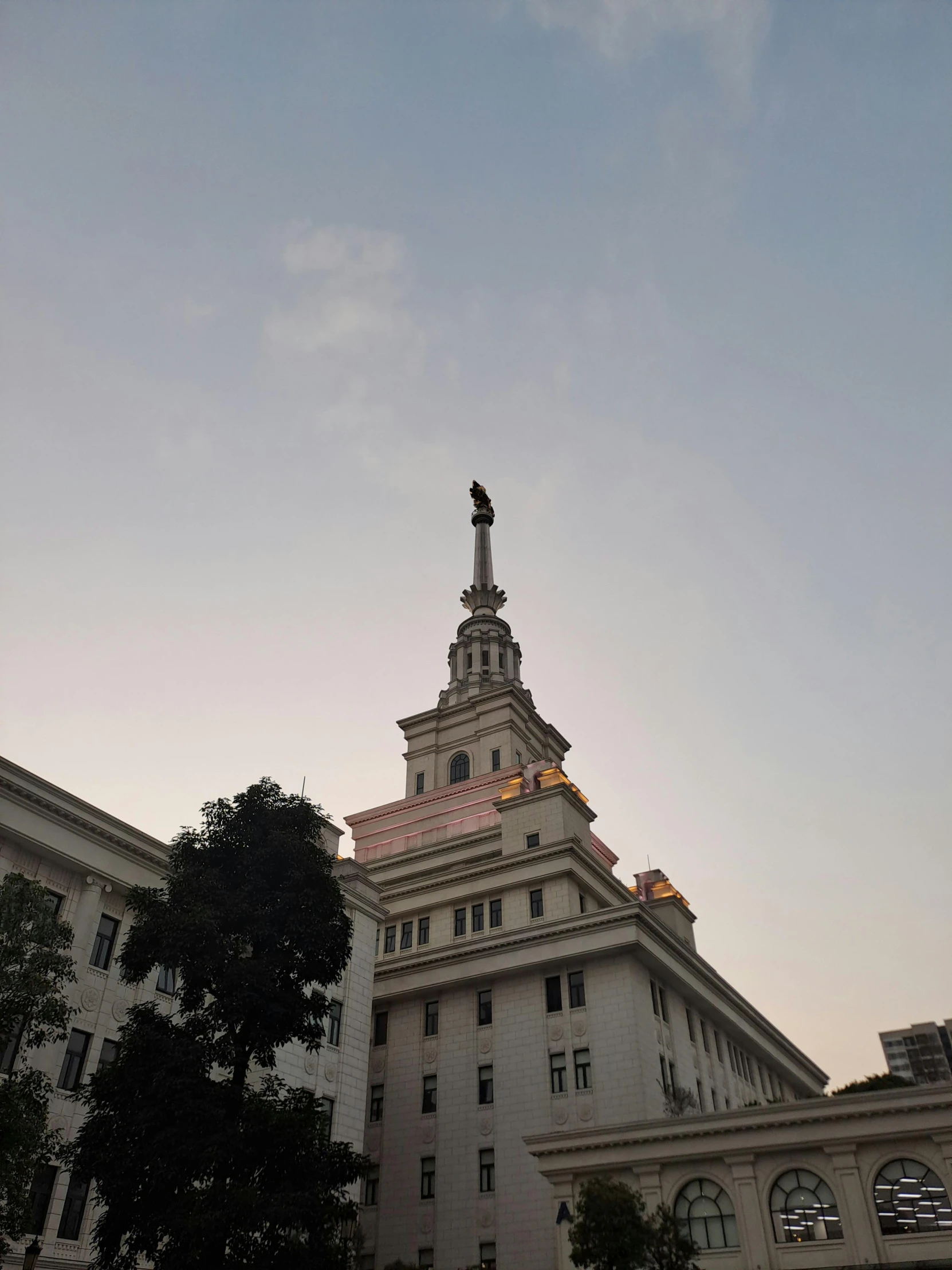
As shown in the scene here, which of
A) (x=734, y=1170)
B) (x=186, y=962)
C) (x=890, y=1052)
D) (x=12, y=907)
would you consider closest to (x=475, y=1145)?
(x=734, y=1170)

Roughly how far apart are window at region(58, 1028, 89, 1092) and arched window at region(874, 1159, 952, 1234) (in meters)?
23.9

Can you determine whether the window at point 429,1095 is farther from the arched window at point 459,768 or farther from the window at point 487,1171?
the arched window at point 459,768

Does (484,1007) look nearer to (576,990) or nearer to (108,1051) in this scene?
(576,990)

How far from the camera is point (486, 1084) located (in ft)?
147

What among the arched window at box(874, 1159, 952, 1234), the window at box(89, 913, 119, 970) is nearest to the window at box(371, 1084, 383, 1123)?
the window at box(89, 913, 119, 970)

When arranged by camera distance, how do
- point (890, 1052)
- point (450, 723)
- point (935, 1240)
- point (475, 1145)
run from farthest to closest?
point (890, 1052), point (450, 723), point (475, 1145), point (935, 1240)

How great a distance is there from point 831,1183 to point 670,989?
19204 millimetres

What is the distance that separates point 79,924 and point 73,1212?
8179mm

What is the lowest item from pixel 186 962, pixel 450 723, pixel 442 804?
pixel 186 962

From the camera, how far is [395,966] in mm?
49281

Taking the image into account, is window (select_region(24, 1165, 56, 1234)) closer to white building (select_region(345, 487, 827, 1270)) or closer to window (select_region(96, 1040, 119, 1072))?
window (select_region(96, 1040, 119, 1072))

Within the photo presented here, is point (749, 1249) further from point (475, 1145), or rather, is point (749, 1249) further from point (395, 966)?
point (395, 966)

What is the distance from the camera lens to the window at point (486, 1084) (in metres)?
44.2

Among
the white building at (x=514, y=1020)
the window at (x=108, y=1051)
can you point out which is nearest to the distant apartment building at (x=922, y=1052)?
the white building at (x=514, y=1020)
